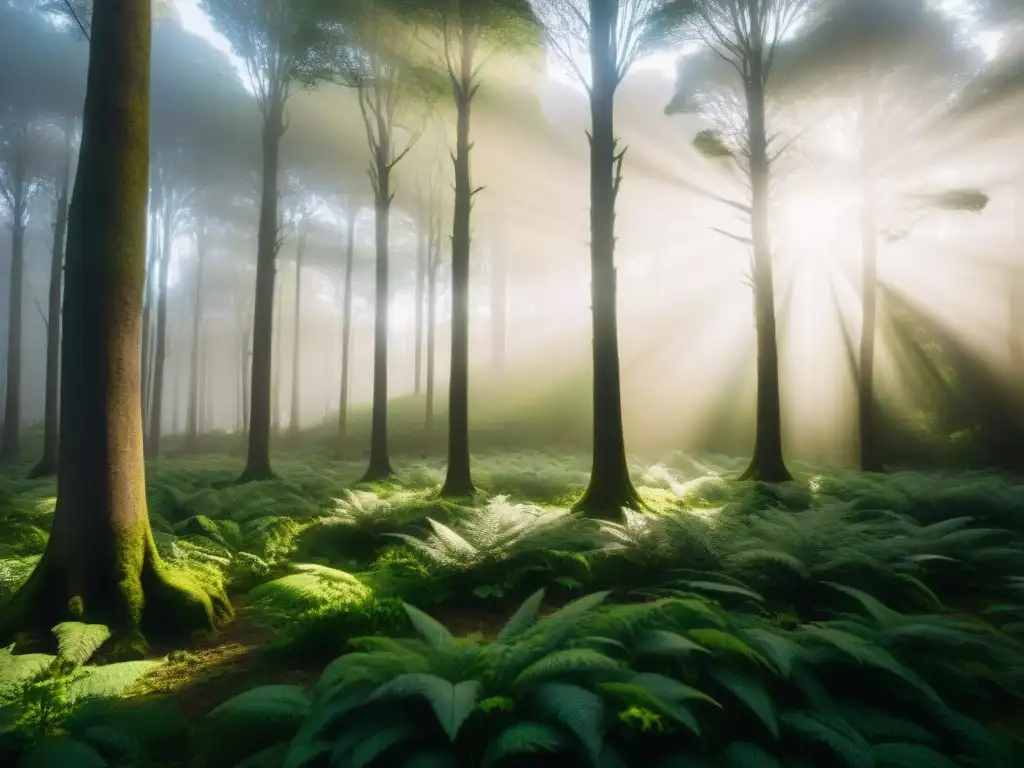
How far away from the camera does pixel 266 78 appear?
1279cm

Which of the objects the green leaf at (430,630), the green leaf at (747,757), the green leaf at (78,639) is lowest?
the green leaf at (78,639)

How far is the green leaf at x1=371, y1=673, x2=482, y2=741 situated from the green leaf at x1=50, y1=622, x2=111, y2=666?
7.63 feet

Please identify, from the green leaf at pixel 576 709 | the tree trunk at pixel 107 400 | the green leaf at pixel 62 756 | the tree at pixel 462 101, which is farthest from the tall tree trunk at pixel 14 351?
the green leaf at pixel 576 709

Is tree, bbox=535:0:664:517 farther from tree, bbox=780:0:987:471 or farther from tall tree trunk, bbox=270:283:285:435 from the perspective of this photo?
tall tree trunk, bbox=270:283:285:435

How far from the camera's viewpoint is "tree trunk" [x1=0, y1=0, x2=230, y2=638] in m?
4.19

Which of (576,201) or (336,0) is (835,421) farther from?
(336,0)

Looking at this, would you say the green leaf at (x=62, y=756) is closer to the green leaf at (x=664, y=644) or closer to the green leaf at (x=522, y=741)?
the green leaf at (x=522, y=741)

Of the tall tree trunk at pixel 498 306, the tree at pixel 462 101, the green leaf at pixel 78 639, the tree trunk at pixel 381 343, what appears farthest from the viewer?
the tall tree trunk at pixel 498 306

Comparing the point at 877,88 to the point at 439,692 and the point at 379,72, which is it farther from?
the point at 439,692

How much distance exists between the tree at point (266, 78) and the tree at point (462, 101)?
393 centimetres

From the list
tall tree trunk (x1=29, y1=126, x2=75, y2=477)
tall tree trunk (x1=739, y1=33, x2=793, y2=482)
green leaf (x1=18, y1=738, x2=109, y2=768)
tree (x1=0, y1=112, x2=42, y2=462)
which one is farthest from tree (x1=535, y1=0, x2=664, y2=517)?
tree (x1=0, y1=112, x2=42, y2=462)

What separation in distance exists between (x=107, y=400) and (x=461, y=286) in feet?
22.4

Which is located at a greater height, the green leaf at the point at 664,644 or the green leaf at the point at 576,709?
the green leaf at the point at 664,644

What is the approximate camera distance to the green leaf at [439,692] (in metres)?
2.22
